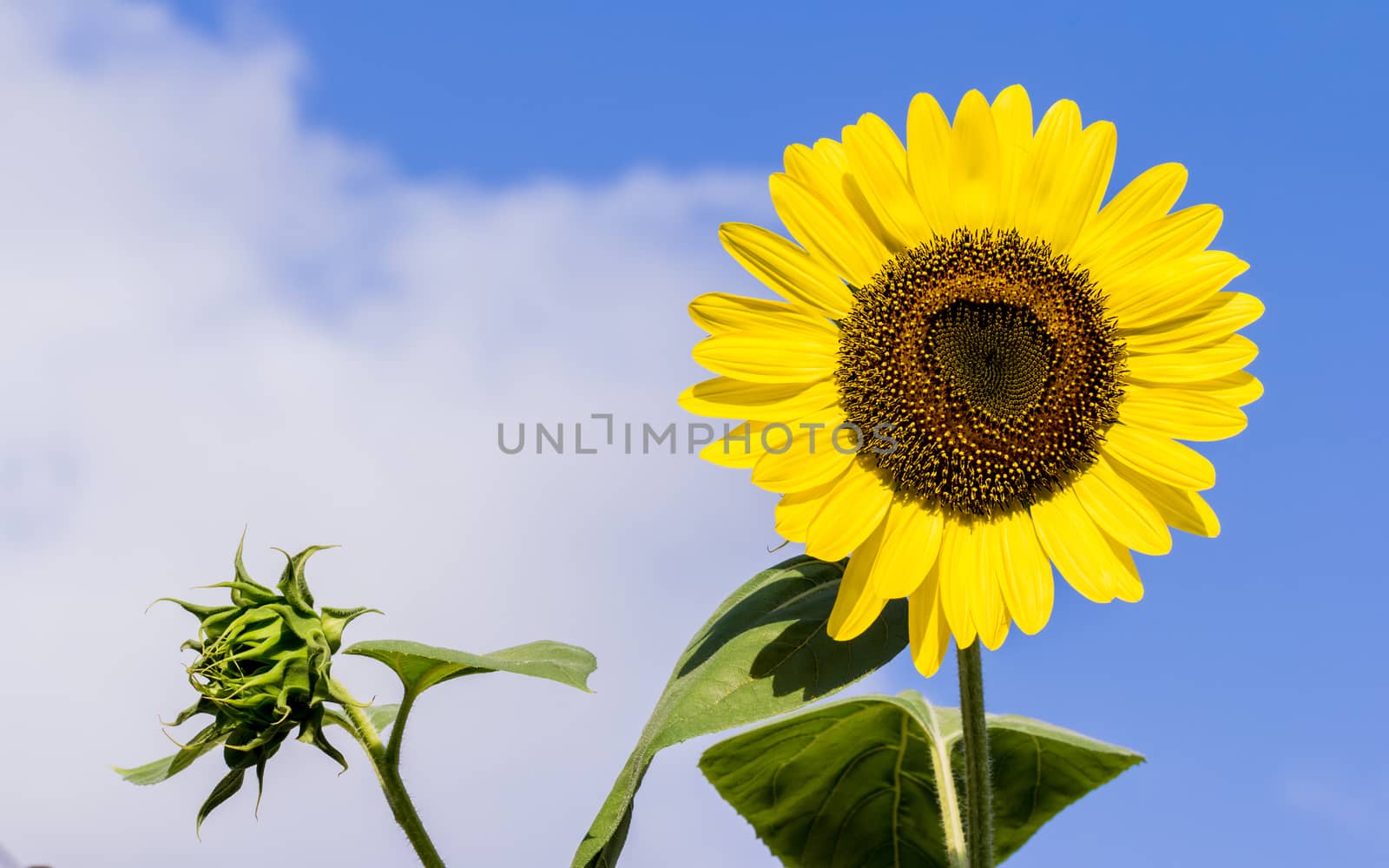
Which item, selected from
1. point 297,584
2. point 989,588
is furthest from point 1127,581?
point 297,584

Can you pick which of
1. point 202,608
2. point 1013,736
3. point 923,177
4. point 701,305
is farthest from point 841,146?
point 1013,736

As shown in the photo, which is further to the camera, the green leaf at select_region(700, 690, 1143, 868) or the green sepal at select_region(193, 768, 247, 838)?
the green leaf at select_region(700, 690, 1143, 868)

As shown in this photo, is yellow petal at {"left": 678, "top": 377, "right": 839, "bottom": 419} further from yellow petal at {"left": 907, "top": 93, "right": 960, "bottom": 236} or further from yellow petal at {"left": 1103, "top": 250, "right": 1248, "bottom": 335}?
yellow petal at {"left": 1103, "top": 250, "right": 1248, "bottom": 335}

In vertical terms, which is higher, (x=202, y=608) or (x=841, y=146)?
(x=841, y=146)

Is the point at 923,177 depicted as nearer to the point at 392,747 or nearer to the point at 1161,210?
the point at 1161,210

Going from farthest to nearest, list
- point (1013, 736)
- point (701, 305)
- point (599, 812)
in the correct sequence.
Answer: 1. point (1013, 736)
2. point (701, 305)
3. point (599, 812)

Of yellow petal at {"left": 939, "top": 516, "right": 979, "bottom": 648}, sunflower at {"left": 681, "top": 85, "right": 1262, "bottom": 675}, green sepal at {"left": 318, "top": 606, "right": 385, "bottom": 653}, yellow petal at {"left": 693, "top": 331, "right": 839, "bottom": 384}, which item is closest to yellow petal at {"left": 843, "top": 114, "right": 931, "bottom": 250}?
sunflower at {"left": 681, "top": 85, "right": 1262, "bottom": 675}

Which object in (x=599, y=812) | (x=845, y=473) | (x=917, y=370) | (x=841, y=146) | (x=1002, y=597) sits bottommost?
(x=599, y=812)
